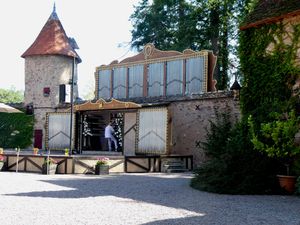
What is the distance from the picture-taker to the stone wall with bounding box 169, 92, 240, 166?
16.9 meters

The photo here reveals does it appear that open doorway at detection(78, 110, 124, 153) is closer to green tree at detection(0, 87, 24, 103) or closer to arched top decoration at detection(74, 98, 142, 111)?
arched top decoration at detection(74, 98, 142, 111)

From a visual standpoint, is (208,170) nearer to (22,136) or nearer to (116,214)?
(116,214)

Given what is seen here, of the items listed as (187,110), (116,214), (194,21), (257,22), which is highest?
(194,21)

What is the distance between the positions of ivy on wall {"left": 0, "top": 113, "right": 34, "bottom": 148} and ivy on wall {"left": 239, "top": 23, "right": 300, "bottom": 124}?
48.8 ft

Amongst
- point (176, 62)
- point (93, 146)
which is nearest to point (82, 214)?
point (176, 62)

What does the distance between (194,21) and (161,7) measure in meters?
3.61

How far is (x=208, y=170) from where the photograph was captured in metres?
11.1

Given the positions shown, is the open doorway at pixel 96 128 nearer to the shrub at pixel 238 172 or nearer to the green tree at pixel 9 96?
the shrub at pixel 238 172

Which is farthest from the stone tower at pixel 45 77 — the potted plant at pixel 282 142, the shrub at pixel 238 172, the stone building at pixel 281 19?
the potted plant at pixel 282 142

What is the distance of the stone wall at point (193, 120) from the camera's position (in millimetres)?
16938

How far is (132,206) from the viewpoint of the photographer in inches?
312

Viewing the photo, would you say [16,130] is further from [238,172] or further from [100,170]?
[238,172]

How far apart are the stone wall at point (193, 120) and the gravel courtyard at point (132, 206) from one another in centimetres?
616

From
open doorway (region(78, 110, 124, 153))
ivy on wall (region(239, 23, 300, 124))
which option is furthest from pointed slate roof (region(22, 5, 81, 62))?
ivy on wall (region(239, 23, 300, 124))
